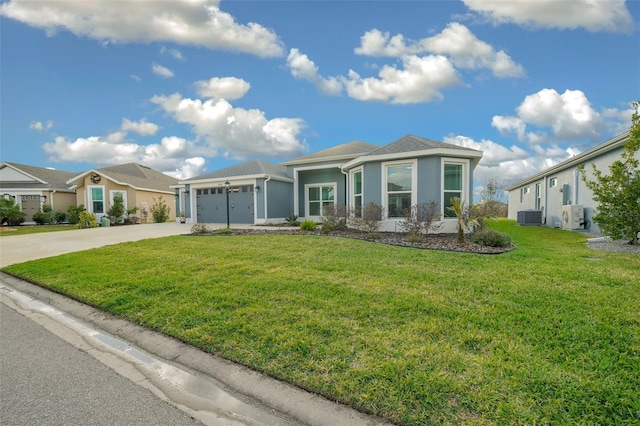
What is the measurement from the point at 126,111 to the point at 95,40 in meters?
3.96

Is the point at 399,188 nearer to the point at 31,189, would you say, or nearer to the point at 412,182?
the point at 412,182

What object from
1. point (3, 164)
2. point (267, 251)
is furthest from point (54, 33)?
point (3, 164)

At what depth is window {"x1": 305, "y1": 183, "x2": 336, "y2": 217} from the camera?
58.9 feet

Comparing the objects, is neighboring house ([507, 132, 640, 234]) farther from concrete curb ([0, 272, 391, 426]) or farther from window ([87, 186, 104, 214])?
window ([87, 186, 104, 214])

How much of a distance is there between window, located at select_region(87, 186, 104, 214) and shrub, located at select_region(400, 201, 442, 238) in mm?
23172

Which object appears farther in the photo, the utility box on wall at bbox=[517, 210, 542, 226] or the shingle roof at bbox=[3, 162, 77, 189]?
the shingle roof at bbox=[3, 162, 77, 189]

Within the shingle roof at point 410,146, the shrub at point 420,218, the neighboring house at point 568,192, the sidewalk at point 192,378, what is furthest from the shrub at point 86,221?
the neighboring house at point 568,192

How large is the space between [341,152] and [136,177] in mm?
18940

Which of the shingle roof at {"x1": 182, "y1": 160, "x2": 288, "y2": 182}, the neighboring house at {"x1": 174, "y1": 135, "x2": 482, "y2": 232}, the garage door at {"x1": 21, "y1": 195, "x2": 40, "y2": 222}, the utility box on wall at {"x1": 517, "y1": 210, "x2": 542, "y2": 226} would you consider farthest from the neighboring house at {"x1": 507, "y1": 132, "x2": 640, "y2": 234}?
the garage door at {"x1": 21, "y1": 195, "x2": 40, "y2": 222}

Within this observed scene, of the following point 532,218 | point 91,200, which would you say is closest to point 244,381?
point 532,218

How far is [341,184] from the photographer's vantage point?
17.6 m

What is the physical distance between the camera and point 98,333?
3.79 meters

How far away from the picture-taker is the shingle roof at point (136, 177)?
23000 mm

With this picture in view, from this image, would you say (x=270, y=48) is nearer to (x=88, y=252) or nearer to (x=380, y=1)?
(x=380, y=1)
